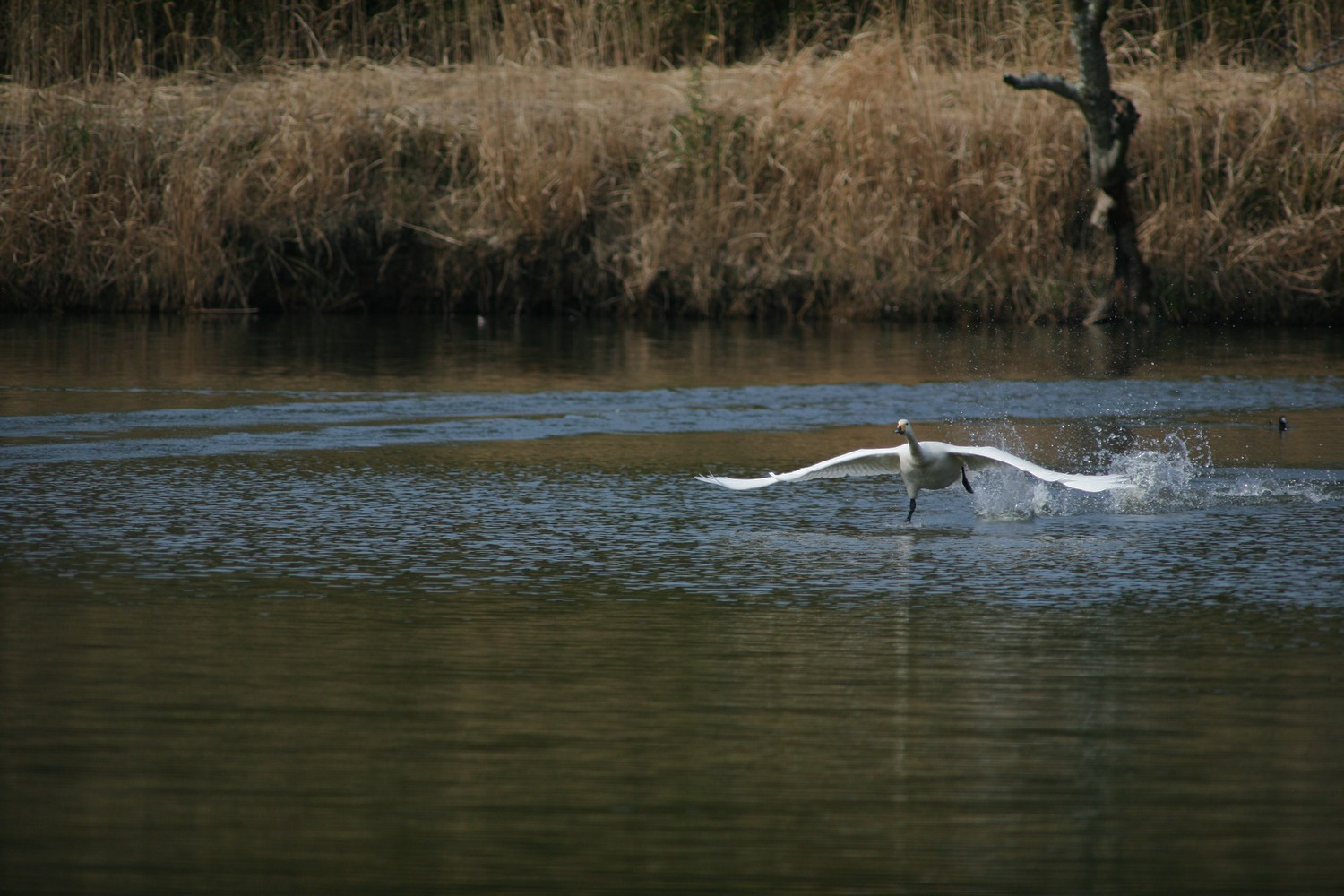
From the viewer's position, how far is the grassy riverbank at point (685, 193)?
55.5 feet

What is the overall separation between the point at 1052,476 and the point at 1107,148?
353 inches

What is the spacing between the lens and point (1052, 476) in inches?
300

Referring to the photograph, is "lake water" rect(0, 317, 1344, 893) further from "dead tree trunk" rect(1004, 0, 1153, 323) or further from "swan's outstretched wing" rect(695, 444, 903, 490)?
"dead tree trunk" rect(1004, 0, 1153, 323)

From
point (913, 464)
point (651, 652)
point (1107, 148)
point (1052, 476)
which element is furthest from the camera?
point (1107, 148)

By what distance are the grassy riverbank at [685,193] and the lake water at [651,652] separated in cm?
532

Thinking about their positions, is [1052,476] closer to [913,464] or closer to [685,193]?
[913,464]

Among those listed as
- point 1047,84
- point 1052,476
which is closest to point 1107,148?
point 1047,84

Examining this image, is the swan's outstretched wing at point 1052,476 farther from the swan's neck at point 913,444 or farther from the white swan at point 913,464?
the swan's neck at point 913,444

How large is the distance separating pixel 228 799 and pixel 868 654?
7.21 feet

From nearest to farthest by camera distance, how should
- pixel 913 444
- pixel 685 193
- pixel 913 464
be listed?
pixel 913 444
pixel 913 464
pixel 685 193

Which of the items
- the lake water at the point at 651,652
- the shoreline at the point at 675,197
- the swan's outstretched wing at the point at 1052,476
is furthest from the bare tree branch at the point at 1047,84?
the swan's outstretched wing at the point at 1052,476

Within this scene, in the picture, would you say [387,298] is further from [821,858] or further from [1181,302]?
[821,858]

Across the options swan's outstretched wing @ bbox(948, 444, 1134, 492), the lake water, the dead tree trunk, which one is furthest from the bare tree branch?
swan's outstretched wing @ bbox(948, 444, 1134, 492)

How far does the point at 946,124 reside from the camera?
683 inches
